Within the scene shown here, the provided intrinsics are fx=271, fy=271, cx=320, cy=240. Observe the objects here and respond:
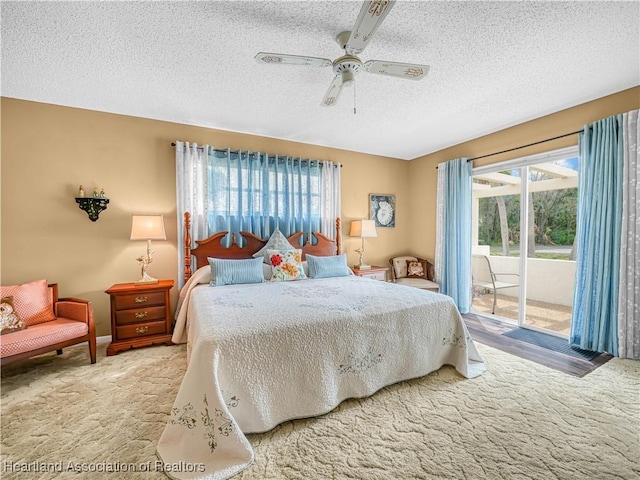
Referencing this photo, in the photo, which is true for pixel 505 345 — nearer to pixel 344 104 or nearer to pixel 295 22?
pixel 344 104

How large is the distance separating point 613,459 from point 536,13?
2.71m

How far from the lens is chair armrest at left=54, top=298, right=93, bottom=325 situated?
2.59 metres

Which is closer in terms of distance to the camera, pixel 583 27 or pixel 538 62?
pixel 583 27

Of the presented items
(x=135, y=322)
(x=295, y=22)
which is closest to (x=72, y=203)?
(x=135, y=322)

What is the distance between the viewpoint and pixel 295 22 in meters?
1.82

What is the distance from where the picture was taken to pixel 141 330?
291cm

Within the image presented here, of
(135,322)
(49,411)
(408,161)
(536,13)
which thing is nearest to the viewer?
(536,13)

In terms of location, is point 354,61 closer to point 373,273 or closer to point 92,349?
point 373,273

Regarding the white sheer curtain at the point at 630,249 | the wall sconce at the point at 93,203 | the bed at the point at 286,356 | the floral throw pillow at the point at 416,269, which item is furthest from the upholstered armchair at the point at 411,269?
the wall sconce at the point at 93,203

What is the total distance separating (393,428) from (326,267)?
80.8 inches

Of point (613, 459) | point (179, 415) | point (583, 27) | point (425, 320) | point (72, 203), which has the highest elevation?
point (583, 27)

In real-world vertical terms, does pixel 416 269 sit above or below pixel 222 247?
below

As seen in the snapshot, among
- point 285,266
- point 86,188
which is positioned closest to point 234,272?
point 285,266

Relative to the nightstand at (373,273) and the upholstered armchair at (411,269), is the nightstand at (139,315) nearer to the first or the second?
the nightstand at (373,273)
